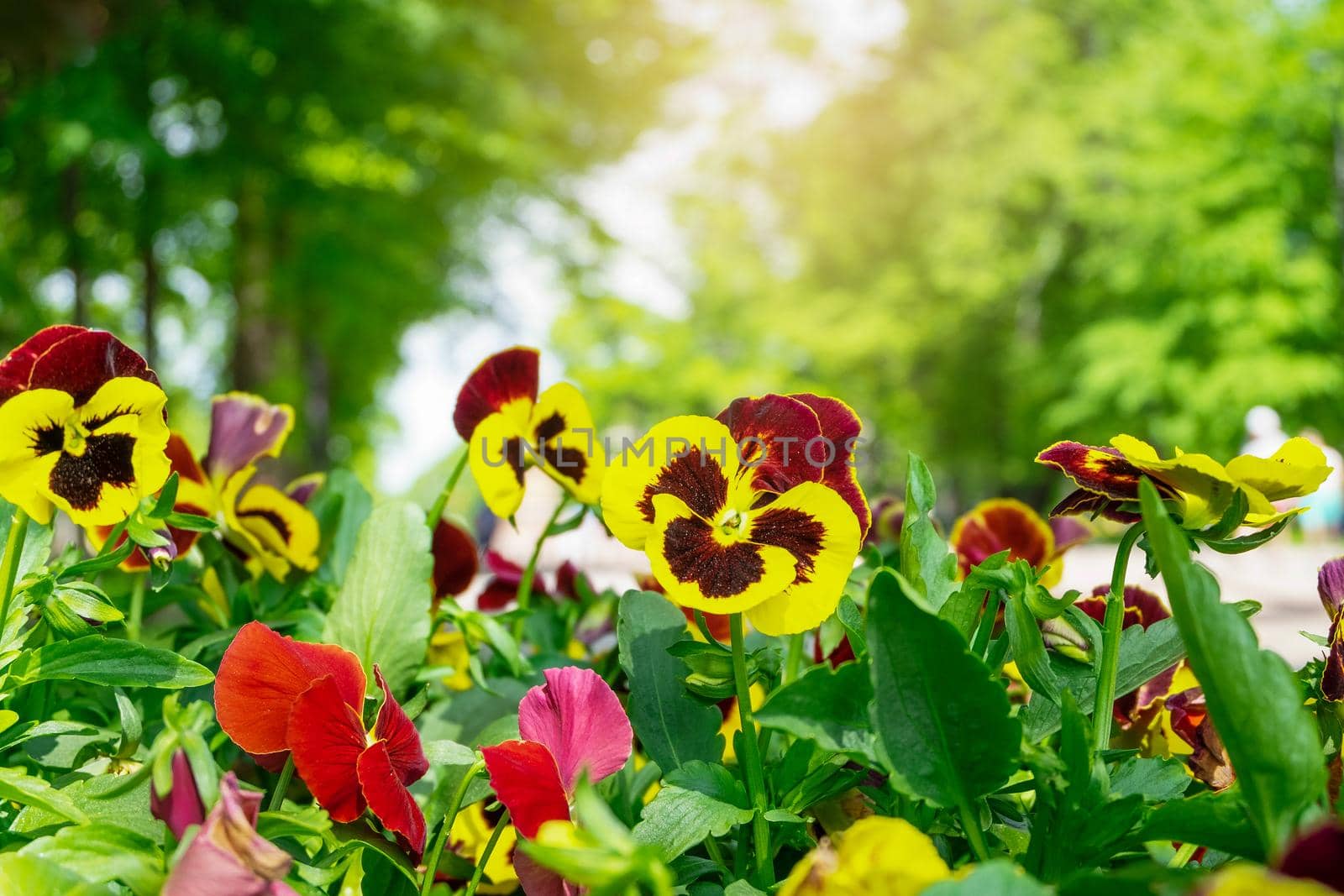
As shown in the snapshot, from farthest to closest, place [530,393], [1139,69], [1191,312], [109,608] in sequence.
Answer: [1139,69] < [1191,312] < [530,393] < [109,608]

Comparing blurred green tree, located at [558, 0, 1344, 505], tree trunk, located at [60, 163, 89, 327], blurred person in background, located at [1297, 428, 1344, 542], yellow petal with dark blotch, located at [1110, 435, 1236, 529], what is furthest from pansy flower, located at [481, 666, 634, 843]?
blurred green tree, located at [558, 0, 1344, 505]

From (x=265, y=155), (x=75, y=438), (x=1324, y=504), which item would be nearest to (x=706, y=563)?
(x=75, y=438)

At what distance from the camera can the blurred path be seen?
575 centimetres

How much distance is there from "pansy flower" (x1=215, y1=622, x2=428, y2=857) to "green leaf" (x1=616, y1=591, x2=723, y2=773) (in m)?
0.13

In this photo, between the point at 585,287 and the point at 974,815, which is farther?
the point at 585,287

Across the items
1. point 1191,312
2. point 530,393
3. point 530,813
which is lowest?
point 530,813

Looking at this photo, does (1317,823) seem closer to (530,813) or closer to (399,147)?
(530,813)

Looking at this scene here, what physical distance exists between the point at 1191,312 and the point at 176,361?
13.9m

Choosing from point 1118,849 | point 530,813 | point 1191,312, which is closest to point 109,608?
point 530,813

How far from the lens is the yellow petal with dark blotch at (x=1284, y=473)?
20.4 inches

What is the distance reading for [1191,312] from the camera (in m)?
12.5

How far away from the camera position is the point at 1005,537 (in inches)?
35.0

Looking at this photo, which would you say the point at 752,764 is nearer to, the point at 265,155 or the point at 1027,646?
the point at 1027,646

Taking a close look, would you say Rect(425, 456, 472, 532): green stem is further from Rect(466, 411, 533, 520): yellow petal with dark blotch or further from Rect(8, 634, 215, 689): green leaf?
Rect(8, 634, 215, 689): green leaf
